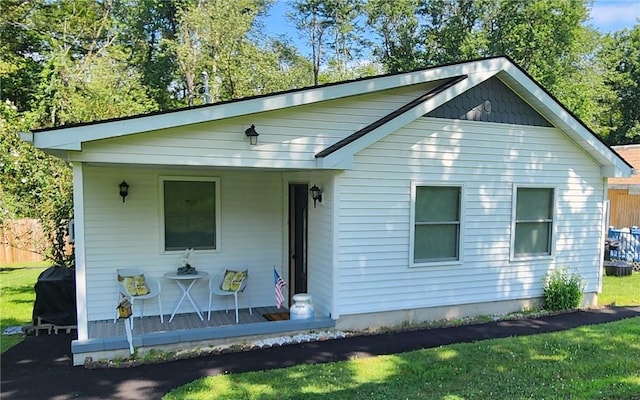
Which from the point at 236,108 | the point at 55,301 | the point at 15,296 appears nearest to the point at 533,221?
the point at 236,108

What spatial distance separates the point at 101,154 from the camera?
5.36m

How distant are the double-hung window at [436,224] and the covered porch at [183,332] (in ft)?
6.13

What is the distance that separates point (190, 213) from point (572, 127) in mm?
6553

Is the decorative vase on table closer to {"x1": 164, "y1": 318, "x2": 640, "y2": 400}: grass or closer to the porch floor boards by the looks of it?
the porch floor boards

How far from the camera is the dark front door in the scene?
7492mm

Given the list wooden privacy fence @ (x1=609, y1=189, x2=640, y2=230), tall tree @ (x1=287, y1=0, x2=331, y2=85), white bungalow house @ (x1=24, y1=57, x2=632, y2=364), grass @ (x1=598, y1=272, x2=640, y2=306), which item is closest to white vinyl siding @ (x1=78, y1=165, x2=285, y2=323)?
white bungalow house @ (x1=24, y1=57, x2=632, y2=364)

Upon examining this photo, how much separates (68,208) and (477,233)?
304 inches

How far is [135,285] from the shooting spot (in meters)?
6.72

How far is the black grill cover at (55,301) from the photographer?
6762mm

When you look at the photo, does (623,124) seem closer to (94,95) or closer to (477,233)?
(477,233)

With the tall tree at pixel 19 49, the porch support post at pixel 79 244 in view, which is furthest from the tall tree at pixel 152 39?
the porch support post at pixel 79 244

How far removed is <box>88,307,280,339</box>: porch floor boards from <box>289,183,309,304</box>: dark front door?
0.55m

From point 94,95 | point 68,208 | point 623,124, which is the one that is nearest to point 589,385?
point 68,208

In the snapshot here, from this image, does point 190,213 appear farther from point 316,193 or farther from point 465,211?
point 465,211
